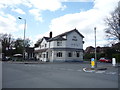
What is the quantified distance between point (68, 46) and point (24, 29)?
46.9ft

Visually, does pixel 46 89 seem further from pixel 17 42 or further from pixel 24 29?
pixel 17 42

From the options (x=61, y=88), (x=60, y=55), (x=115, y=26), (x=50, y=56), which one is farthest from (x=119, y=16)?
(x=61, y=88)

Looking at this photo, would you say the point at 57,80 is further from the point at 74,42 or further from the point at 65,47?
the point at 74,42

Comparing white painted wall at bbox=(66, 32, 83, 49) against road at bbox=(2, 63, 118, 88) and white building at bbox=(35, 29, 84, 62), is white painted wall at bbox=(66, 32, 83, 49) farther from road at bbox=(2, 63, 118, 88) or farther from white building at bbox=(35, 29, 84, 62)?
road at bbox=(2, 63, 118, 88)

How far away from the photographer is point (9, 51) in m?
75.0

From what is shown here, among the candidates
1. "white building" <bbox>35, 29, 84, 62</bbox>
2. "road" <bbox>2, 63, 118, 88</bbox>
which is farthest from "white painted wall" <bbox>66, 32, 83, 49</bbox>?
"road" <bbox>2, 63, 118, 88</bbox>

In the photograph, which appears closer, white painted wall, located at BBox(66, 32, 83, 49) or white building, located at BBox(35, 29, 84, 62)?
white building, located at BBox(35, 29, 84, 62)

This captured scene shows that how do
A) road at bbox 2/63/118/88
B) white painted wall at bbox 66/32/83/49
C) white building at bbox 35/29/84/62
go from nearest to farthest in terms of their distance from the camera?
1. road at bbox 2/63/118/88
2. white building at bbox 35/29/84/62
3. white painted wall at bbox 66/32/83/49

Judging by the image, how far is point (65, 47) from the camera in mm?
47594

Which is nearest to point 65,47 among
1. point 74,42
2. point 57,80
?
point 74,42

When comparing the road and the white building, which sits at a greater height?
the white building

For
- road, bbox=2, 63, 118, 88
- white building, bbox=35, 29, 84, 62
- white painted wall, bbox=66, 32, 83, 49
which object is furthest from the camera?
white painted wall, bbox=66, 32, 83, 49

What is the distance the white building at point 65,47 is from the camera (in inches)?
1870

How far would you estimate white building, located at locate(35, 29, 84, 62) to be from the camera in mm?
47500
